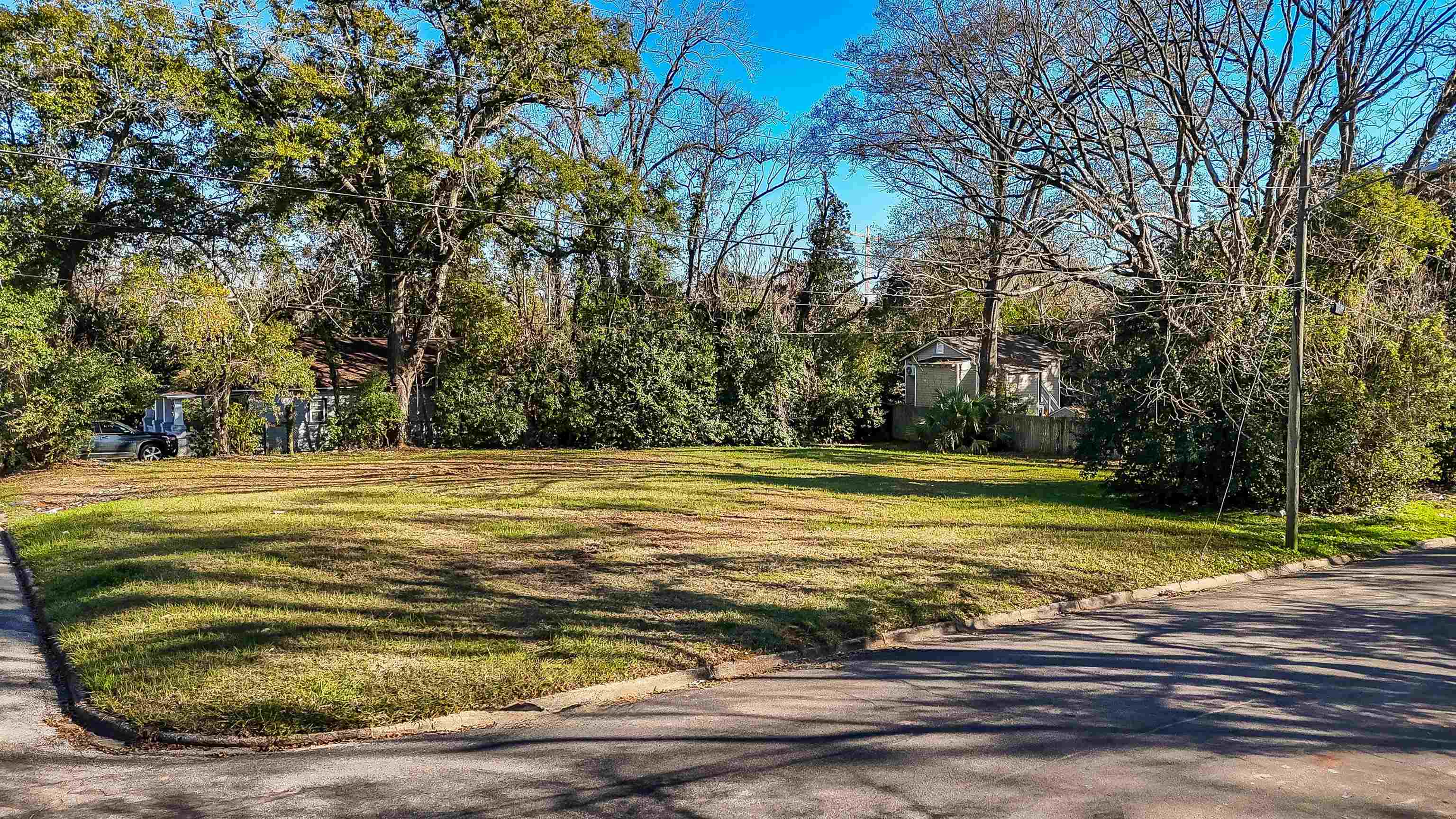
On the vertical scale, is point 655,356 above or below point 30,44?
below

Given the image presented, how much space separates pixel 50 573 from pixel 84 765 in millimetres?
6446

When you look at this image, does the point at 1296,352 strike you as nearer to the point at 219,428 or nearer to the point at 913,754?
the point at 913,754

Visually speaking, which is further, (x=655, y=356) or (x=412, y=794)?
(x=655, y=356)

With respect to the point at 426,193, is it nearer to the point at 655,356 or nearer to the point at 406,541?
the point at 655,356

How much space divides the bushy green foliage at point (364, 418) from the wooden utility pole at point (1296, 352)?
25754mm

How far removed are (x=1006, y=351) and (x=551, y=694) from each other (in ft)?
113

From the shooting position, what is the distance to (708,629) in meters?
8.02

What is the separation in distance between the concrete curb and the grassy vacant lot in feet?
0.41

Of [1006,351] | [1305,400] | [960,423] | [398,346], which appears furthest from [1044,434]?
[398,346]

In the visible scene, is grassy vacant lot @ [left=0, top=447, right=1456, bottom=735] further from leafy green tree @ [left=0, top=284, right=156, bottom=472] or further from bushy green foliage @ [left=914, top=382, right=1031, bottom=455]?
bushy green foliage @ [left=914, top=382, right=1031, bottom=455]

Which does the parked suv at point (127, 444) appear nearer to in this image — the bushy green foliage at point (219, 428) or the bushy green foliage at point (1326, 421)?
the bushy green foliage at point (219, 428)

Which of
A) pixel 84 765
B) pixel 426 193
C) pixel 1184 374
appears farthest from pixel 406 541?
pixel 426 193

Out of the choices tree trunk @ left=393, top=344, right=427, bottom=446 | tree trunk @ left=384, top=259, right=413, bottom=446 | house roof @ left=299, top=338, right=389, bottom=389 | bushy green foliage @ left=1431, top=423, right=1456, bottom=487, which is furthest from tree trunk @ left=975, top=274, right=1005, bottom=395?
house roof @ left=299, top=338, right=389, bottom=389

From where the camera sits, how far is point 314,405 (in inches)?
1219
